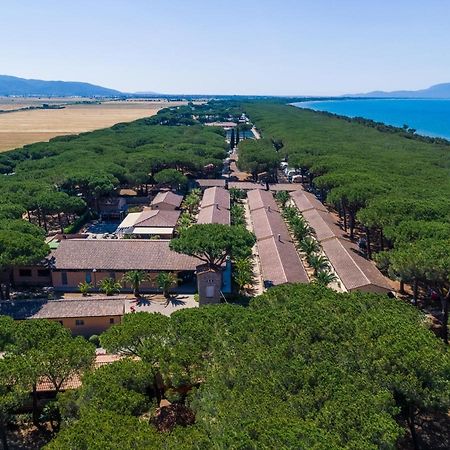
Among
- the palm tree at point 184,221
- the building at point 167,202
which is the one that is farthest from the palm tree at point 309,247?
the building at point 167,202

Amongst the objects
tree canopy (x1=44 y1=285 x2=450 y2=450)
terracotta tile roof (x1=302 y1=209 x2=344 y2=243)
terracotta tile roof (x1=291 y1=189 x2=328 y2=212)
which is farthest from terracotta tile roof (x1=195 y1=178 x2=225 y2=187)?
tree canopy (x1=44 y1=285 x2=450 y2=450)

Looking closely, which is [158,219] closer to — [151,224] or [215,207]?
[151,224]

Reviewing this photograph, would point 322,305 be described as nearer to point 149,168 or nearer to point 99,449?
point 99,449

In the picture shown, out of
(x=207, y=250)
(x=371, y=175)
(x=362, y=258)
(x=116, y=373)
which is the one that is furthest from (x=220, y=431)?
(x=371, y=175)

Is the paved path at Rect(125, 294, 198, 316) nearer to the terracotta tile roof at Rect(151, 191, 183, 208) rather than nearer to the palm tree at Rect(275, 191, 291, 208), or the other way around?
the terracotta tile roof at Rect(151, 191, 183, 208)

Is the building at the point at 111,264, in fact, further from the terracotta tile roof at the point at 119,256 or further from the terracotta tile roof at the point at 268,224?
the terracotta tile roof at the point at 268,224

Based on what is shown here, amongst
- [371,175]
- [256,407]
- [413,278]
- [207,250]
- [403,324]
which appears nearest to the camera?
[256,407]
